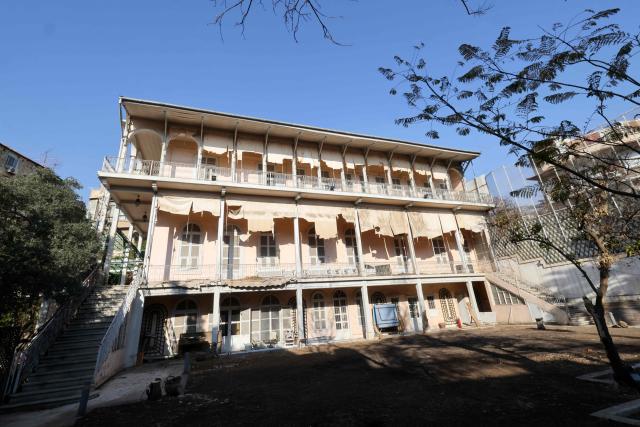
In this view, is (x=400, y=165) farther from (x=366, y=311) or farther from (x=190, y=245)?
(x=190, y=245)

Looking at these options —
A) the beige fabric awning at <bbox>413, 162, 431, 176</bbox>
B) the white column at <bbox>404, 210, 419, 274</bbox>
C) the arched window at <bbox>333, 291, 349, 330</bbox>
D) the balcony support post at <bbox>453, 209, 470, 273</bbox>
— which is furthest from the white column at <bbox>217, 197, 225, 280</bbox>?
the balcony support post at <bbox>453, 209, 470, 273</bbox>

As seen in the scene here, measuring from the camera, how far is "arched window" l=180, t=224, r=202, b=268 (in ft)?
42.3

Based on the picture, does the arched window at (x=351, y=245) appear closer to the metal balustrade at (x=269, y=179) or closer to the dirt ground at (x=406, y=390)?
the metal balustrade at (x=269, y=179)

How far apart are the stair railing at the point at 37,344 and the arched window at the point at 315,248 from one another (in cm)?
905

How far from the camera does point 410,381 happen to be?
633 cm

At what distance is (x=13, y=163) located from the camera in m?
22.9

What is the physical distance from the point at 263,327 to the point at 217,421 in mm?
8693

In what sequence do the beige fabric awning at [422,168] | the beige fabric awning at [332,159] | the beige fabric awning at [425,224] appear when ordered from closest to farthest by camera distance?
the beige fabric awning at [332,159]
the beige fabric awning at [425,224]
the beige fabric awning at [422,168]

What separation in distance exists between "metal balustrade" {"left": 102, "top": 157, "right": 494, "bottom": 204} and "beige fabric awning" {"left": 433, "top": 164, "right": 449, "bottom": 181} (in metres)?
1.05

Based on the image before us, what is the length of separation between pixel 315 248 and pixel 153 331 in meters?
7.80

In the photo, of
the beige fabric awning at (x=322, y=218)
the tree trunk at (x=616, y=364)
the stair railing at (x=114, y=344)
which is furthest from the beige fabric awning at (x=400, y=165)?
the stair railing at (x=114, y=344)

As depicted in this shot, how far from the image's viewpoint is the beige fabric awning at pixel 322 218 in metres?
14.2

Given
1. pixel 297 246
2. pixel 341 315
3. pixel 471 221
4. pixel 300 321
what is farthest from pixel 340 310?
pixel 471 221

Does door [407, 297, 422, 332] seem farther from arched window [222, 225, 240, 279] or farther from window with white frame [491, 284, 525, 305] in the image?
arched window [222, 225, 240, 279]
